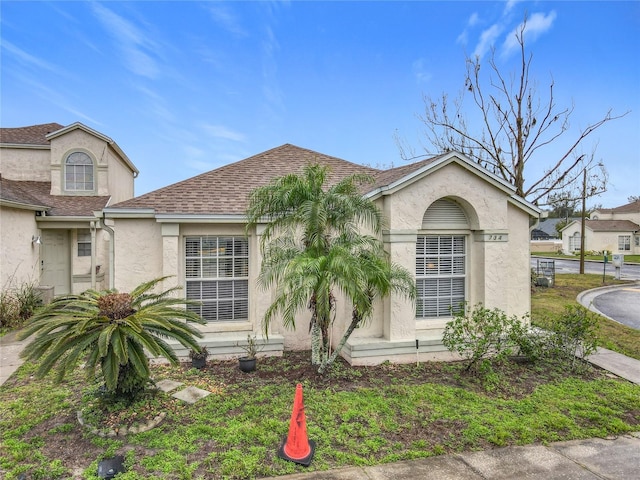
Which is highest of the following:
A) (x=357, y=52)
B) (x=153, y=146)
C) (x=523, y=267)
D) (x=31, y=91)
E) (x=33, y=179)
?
(x=357, y=52)

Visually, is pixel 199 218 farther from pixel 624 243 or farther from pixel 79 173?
pixel 624 243

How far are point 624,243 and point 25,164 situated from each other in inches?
2360

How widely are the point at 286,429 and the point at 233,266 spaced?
14.5 feet

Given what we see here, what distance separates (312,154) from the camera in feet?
38.2

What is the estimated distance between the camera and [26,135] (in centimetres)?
1633

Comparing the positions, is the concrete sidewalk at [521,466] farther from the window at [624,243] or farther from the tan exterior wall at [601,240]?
the window at [624,243]

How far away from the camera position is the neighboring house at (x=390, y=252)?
7.95m

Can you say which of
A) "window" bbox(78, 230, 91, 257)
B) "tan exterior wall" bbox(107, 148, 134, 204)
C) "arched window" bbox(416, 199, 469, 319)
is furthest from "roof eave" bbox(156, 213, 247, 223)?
"tan exterior wall" bbox(107, 148, 134, 204)

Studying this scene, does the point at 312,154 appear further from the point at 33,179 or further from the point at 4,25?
the point at 33,179

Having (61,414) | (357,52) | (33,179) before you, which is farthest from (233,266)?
(33,179)

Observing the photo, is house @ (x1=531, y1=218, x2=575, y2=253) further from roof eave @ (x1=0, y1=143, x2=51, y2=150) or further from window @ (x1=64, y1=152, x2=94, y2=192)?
roof eave @ (x1=0, y1=143, x2=51, y2=150)

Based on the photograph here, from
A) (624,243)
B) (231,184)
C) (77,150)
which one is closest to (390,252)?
(231,184)

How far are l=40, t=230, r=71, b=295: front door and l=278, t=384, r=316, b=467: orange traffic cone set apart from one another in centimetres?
1396

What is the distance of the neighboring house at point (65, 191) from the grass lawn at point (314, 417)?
25.8 ft
